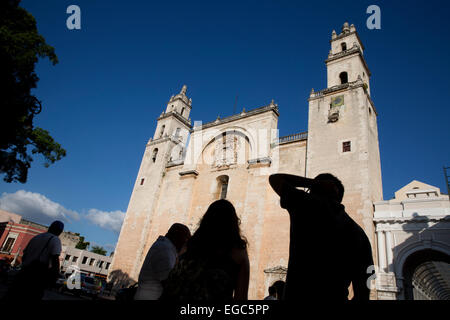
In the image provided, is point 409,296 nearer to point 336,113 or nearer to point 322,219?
point 336,113

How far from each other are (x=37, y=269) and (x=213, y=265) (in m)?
3.24

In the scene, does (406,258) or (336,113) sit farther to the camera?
(336,113)

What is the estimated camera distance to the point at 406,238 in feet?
40.8

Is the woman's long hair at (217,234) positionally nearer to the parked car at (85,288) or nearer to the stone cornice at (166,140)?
the parked car at (85,288)

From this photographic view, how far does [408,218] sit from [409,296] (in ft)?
12.1

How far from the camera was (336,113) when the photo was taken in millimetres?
16625

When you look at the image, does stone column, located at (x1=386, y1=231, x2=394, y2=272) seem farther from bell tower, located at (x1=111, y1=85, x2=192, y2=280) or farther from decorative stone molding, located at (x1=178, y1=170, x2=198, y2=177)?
bell tower, located at (x1=111, y1=85, x2=192, y2=280)

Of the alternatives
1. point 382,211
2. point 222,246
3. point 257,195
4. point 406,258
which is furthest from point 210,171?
point 222,246

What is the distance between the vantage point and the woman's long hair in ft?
6.98

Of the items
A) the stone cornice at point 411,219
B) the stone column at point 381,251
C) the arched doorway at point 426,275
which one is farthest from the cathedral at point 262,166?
the arched doorway at point 426,275

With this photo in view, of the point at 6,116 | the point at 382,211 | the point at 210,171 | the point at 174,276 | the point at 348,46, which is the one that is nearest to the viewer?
the point at 174,276

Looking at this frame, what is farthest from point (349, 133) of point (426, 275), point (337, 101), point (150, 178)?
point (150, 178)

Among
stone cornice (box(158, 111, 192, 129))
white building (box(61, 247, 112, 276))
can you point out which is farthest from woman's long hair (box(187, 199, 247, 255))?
white building (box(61, 247, 112, 276))

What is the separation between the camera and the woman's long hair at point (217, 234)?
83.8 inches
